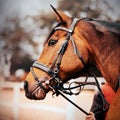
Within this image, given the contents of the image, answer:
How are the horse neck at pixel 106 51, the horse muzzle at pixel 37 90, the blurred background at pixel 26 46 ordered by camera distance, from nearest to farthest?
the horse neck at pixel 106 51, the horse muzzle at pixel 37 90, the blurred background at pixel 26 46

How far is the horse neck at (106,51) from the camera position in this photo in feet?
3.98

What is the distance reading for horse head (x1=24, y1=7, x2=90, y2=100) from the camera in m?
1.27

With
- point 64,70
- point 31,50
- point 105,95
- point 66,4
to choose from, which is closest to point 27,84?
point 64,70

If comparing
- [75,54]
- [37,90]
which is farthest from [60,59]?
[37,90]

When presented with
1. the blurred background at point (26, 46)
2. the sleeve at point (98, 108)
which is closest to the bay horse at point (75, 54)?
the sleeve at point (98, 108)

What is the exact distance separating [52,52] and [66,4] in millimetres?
596

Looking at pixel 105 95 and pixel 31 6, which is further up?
pixel 31 6

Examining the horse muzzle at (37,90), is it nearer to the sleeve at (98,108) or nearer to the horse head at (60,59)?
the horse head at (60,59)

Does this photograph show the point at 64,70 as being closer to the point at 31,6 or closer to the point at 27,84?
the point at 27,84

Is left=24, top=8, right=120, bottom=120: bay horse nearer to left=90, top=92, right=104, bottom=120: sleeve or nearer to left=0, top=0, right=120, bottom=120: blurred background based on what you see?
left=90, top=92, right=104, bottom=120: sleeve

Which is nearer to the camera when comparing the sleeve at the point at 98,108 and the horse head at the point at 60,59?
the horse head at the point at 60,59

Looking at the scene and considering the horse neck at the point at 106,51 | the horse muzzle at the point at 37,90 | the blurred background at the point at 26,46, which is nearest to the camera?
the horse neck at the point at 106,51

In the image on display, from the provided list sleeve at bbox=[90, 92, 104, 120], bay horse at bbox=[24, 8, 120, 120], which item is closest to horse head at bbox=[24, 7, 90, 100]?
bay horse at bbox=[24, 8, 120, 120]

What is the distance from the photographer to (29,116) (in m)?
1.95
